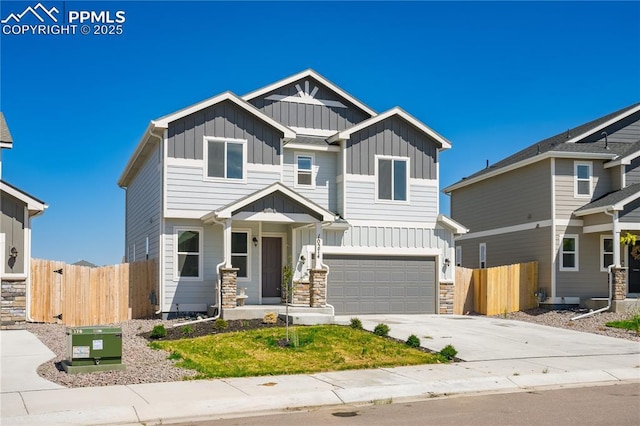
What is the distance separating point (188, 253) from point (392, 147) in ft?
27.3

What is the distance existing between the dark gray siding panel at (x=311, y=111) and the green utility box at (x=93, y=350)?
14885 millimetres

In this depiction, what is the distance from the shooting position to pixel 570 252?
27844mm

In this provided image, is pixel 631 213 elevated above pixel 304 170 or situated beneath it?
situated beneath

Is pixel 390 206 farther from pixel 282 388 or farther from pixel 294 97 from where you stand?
pixel 282 388

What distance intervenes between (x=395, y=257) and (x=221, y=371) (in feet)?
43.7

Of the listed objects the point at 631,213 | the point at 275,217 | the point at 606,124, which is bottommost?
the point at 275,217

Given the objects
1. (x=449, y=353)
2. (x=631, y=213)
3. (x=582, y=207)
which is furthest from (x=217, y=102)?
(x=631, y=213)

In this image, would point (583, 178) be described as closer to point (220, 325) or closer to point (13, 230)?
point (220, 325)

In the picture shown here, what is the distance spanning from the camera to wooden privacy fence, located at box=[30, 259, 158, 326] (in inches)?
853

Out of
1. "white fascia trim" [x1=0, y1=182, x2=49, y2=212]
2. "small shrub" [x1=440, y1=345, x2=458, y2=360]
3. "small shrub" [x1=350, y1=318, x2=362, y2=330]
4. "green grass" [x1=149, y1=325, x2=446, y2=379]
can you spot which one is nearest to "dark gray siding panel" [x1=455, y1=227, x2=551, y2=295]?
"small shrub" [x1=350, y1=318, x2=362, y2=330]

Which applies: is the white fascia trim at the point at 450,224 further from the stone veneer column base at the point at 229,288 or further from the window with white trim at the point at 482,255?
the stone veneer column base at the point at 229,288

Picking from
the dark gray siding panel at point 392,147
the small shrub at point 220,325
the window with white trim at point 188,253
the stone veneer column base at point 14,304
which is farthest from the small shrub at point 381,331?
the stone veneer column base at point 14,304

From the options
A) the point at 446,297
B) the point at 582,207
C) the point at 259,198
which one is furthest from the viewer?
the point at 582,207

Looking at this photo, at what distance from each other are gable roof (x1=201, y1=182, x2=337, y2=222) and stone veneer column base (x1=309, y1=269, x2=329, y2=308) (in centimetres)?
173
